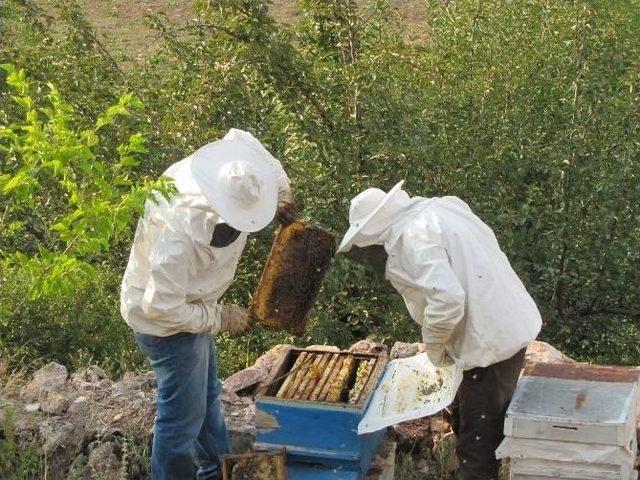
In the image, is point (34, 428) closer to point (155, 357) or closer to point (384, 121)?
point (155, 357)

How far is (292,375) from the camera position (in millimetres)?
5301

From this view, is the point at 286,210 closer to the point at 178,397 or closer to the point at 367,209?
the point at 367,209

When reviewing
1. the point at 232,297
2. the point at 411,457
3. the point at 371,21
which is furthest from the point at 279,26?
the point at 411,457

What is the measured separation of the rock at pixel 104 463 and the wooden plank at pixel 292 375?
94 centimetres

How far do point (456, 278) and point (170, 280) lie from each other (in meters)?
1.27

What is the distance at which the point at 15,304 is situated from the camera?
23.1 ft

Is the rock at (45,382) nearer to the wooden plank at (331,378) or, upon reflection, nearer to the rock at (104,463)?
the rock at (104,463)

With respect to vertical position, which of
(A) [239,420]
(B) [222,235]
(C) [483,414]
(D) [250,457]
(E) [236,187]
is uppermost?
(E) [236,187]

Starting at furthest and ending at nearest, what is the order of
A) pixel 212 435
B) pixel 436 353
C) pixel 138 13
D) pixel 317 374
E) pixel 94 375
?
pixel 138 13 → pixel 94 375 → pixel 212 435 → pixel 317 374 → pixel 436 353

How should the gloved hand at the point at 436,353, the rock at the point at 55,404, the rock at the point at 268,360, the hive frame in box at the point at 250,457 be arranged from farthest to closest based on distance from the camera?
the rock at the point at 268,360 → the rock at the point at 55,404 → the hive frame in box at the point at 250,457 → the gloved hand at the point at 436,353

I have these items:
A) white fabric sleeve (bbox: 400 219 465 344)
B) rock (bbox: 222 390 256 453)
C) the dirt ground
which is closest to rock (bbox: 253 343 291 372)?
rock (bbox: 222 390 256 453)

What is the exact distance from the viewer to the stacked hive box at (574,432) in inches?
178

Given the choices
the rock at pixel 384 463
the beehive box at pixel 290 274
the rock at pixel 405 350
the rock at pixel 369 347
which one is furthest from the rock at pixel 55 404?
the rock at pixel 405 350

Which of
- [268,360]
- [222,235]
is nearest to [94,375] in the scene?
[268,360]
